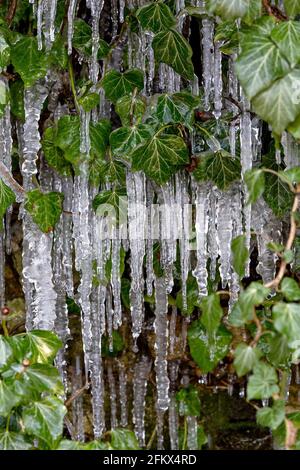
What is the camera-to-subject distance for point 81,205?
175 cm

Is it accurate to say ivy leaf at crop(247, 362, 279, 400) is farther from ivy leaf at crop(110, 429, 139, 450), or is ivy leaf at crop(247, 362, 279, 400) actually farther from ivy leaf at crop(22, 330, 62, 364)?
ivy leaf at crop(22, 330, 62, 364)

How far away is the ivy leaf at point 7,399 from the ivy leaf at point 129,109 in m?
0.72

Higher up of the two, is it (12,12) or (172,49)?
(12,12)

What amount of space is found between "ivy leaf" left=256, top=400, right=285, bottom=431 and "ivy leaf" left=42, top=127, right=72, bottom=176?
86cm

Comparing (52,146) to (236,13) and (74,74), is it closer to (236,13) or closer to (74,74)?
(74,74)

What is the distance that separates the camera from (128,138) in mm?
1617

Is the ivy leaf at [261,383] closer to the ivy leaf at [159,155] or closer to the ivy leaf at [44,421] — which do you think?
the ivy leaf at [44,421]

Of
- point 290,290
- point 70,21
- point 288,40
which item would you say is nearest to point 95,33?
point 70,21

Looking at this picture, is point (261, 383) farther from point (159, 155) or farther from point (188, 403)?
point (188, 403)

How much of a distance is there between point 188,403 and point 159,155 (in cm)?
99

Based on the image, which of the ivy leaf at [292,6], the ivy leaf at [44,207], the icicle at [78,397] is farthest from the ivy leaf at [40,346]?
the ivy leaf at [292,6]

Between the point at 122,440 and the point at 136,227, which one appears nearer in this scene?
the point at 122,440

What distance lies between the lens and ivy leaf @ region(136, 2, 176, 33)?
159 cm
